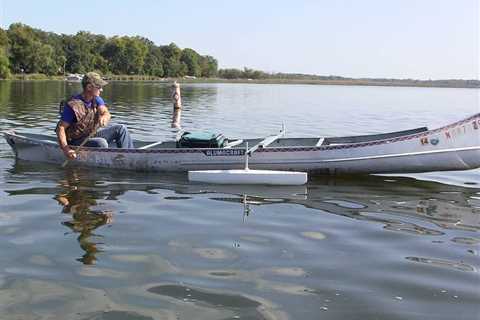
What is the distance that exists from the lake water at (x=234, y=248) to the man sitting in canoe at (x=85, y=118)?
59 centimetres

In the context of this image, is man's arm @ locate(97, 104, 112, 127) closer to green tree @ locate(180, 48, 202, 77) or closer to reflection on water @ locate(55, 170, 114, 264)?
reflection on water @ locate(55, 170, 114, 264)

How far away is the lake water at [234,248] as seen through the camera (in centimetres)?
485

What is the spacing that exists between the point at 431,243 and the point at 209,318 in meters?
3.31

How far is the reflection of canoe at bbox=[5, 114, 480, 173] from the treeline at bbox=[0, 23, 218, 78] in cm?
9229

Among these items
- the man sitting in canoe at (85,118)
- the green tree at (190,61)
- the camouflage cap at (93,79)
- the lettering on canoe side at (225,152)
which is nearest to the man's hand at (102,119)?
the man sitting in canoe at (85,118)

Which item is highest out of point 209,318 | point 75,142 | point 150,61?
point 150,61

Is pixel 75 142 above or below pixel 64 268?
above

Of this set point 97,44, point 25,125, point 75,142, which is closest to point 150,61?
point 97,44

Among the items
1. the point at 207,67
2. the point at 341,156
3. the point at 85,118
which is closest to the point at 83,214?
the point at 85,118

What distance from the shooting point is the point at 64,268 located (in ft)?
18.4

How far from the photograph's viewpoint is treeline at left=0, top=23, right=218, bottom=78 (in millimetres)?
109438

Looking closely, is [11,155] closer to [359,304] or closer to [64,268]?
[64,268]

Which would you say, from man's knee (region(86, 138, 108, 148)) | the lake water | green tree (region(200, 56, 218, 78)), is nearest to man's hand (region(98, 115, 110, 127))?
man's knee (region(86, 138, 108, 148))

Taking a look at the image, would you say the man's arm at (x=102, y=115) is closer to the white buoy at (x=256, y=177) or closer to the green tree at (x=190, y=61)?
the white buoy at (x=256, y=177)
